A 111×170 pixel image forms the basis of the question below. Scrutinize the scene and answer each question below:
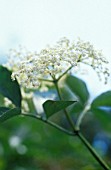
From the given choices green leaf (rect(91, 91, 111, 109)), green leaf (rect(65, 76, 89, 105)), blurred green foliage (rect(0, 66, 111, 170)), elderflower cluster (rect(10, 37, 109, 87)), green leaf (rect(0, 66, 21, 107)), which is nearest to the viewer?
elderflower cluster (rect(10, 37, 109, 87))

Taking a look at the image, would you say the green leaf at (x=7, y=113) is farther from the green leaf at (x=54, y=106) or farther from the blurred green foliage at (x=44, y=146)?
the blurred green foliage at (x=44, y=146)

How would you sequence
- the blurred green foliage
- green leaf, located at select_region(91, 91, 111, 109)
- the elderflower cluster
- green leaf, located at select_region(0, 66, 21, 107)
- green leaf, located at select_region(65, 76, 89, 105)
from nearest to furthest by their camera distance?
1. the elderflower cluster
2. green leaf, located at select_region(0, 66, 21, 107)
3. green leaf, located at select_region(91, 91, 111, 109)
4. green leaf, located at select_region(65, 76, 89, 105)
5. the blurred green foliage

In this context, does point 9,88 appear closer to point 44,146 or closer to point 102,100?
point 102,100

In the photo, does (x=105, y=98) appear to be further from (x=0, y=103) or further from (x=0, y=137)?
(x=0, y=137)

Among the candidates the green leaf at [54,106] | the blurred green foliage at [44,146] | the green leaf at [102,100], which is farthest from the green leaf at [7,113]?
the blurred green foliage at [44,146]

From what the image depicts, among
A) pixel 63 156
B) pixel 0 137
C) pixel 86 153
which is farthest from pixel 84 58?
pixel 0 137

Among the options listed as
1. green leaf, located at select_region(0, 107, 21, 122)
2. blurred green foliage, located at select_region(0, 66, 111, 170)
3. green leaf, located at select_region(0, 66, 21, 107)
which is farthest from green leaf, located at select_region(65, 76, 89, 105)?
green leaf, located at select_region(0, 107, 21, 122)

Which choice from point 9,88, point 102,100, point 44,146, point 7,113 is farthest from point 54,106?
point 44,146

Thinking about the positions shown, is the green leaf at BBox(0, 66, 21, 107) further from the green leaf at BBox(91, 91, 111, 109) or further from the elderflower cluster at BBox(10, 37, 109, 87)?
the green leaf at BBox(91, 91, 111, 109)
